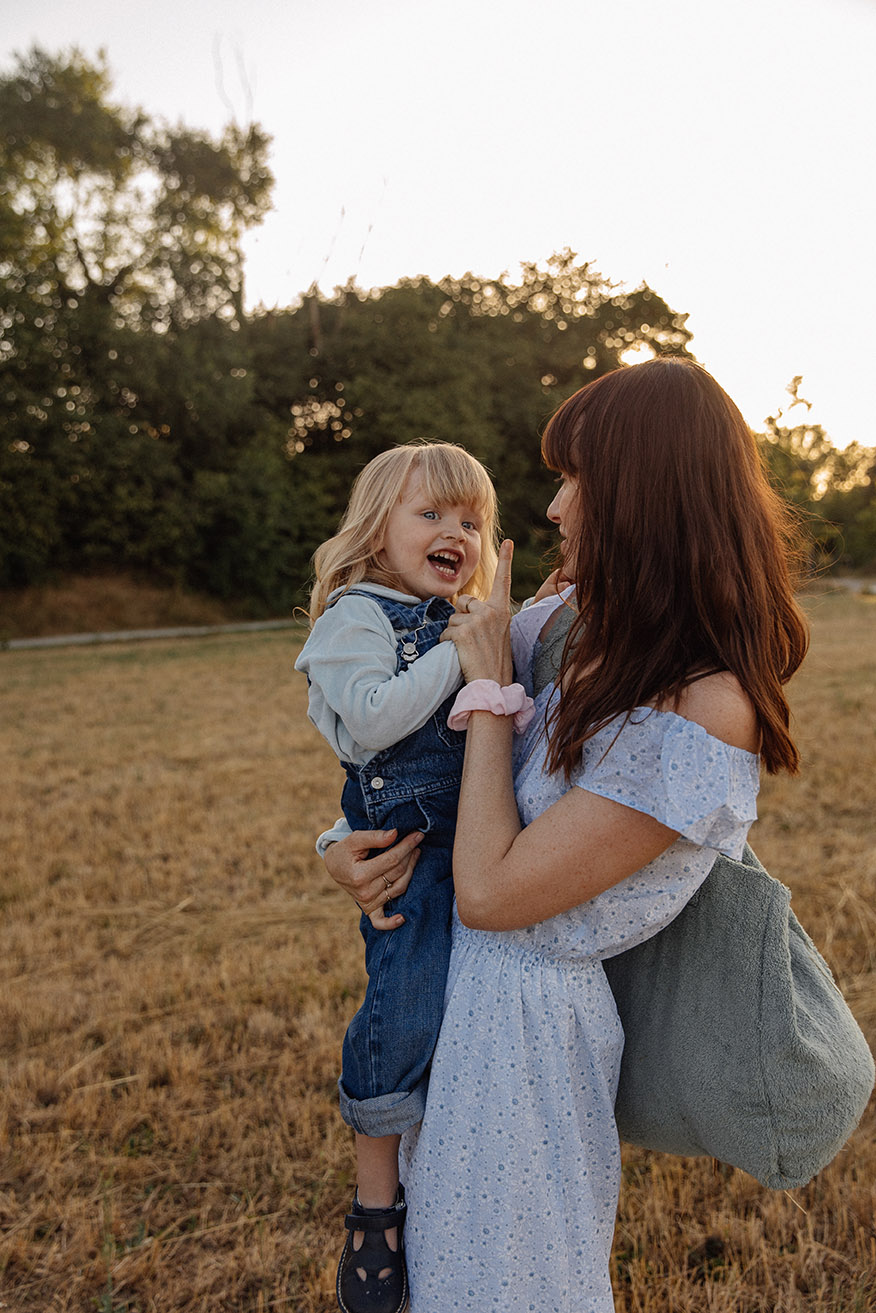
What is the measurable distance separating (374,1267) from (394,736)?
1.00 meters

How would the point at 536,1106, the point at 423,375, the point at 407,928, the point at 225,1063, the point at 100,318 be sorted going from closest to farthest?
the point at 536,1106, the point at 407,928, the point at 225,1063, the point at 100,318, the point at 423,375

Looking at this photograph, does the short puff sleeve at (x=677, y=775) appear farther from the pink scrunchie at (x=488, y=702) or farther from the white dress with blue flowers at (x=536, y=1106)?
the pink scrunchie at (x=488, y=702)

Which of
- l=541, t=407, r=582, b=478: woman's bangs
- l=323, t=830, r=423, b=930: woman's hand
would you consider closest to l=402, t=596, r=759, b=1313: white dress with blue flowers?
l=323, t=830, r=423, b=930: woman's hand

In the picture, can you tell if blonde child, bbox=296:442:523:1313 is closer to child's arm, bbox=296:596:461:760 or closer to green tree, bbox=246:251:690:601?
child's arm, bbox=296:596:461:760

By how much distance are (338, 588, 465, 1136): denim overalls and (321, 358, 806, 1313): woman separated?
63mm

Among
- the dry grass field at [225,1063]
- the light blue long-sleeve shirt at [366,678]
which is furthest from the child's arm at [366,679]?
the dry grass field at [225,1063]

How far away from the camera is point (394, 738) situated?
1828 millimetres

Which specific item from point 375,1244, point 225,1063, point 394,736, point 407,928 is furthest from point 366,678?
point 225,1063

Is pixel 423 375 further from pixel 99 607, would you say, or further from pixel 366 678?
pixel 366 678

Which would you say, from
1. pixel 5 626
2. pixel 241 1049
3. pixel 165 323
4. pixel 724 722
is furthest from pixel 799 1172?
pixel 165 323

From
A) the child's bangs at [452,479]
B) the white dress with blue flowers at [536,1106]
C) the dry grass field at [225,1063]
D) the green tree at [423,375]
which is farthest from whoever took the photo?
the green tree at [423,375]

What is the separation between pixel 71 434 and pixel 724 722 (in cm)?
2571

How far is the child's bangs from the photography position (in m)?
2.12

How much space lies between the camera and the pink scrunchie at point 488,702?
1621mm
